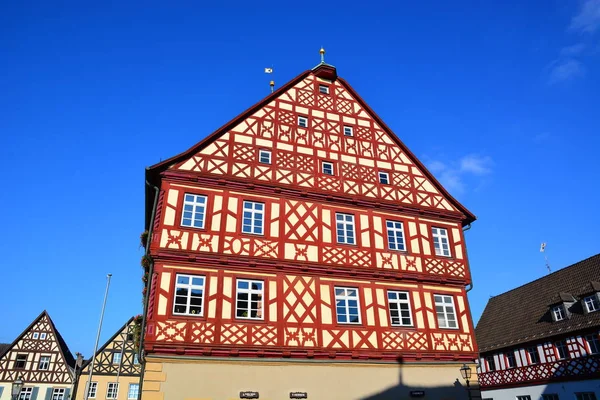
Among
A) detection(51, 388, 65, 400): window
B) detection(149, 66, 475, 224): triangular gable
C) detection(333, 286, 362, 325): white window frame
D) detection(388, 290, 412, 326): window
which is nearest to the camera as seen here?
detection(333, 286, 362, 325): white window frame

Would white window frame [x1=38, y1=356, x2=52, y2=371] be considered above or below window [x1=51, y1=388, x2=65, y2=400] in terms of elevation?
above

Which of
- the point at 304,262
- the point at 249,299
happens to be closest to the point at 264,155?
the point at 304,262

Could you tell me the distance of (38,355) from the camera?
44.3 metres

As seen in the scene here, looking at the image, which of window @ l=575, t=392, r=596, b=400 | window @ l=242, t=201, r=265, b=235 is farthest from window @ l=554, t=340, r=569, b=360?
window @ l=242, t=201, r=265, b=235

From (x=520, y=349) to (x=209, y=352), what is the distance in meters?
22.9

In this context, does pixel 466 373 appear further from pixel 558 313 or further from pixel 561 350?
pixel 558 313

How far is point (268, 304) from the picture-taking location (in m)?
15.8

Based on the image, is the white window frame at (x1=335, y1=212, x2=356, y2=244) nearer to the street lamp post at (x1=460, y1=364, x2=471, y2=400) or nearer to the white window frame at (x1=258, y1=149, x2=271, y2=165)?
the white window frame at (x1=258, y1=149, x2=271, y2=165)

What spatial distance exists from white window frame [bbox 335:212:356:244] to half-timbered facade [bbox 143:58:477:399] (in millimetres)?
59

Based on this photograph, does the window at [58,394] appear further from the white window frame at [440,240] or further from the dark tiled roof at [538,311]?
the white window frame at [440,240]

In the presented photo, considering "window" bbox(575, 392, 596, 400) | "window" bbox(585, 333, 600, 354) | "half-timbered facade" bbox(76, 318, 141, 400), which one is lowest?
"window" bbox(575, 392, 596, 400)

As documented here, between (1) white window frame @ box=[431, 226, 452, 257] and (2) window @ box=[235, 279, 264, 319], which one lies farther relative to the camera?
(1) white window frame @ box=[431, 226, 452, 257]

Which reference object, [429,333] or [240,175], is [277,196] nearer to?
[240,175]

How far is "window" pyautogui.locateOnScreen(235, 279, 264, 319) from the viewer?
1542 cm
